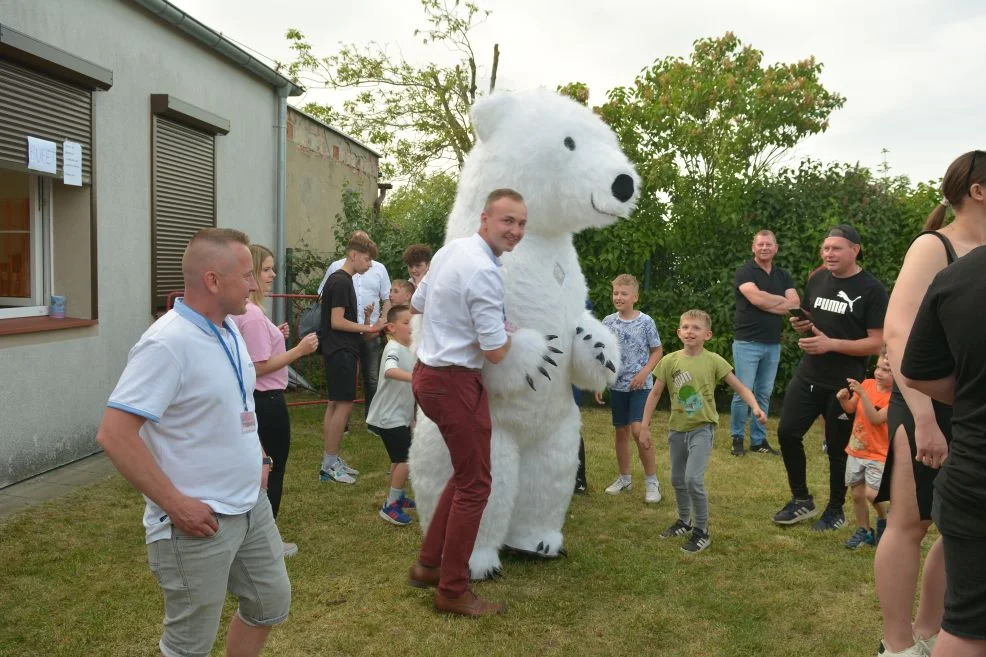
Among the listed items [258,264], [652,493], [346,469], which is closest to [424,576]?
[258,264]

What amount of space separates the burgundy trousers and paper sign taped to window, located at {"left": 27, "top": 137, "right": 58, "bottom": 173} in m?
3.79

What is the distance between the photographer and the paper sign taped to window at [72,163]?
6.13 m

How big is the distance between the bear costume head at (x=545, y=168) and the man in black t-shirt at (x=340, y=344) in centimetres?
161

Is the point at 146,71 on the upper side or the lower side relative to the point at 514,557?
upper

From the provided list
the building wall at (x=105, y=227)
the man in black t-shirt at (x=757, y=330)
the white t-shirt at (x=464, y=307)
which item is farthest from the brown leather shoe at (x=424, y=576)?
the man in black t-shirt at (x=757, y=330)

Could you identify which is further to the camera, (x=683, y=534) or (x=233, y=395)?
(x=683, y=534)

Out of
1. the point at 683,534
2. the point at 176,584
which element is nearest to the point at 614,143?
the point at 683,534

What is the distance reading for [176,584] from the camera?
2297 mm

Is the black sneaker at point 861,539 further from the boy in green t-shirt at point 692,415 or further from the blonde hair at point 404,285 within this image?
the blonde hair at point 404,285

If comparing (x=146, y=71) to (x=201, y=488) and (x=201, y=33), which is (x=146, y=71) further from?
(x=201, y=488)

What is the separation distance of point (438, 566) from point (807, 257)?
6277mm

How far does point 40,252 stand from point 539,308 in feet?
14.2

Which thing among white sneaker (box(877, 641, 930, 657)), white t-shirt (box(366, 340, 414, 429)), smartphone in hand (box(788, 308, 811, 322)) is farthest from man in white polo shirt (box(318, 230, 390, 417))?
white sneaker (box(877, 641, 930, 657))

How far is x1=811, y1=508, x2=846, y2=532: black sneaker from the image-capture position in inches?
194
